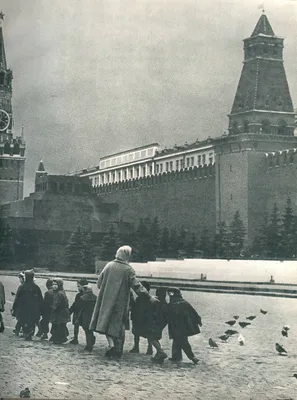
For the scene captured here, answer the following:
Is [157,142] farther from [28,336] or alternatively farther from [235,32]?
[28,336]

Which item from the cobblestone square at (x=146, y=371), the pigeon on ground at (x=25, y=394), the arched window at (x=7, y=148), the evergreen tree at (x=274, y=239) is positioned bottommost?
the pigeon on ground at (x=25, y=394)

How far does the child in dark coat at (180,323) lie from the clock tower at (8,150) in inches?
71.4

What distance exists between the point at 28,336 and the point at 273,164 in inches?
408

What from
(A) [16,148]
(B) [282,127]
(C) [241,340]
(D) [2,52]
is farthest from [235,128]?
(C) [241,340]

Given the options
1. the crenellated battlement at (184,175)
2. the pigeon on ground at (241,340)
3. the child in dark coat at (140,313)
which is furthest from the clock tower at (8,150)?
the crenellated battlement at (184,175)

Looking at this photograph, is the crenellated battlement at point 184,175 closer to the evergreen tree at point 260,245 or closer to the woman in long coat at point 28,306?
the evergreen tree at point 260,245

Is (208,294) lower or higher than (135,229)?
lower

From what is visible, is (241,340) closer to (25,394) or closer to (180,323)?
(180,323)

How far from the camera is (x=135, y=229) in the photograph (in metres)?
8.10

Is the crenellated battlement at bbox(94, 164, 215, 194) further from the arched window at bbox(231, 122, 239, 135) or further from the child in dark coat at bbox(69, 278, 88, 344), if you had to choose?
the child in dark coat at bbox(69, 278, 88, 344)

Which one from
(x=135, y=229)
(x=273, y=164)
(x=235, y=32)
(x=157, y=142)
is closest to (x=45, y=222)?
(x=135, y=229)

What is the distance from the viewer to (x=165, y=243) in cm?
821

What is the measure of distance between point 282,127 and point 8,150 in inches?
272

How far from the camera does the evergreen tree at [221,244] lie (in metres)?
8.95
